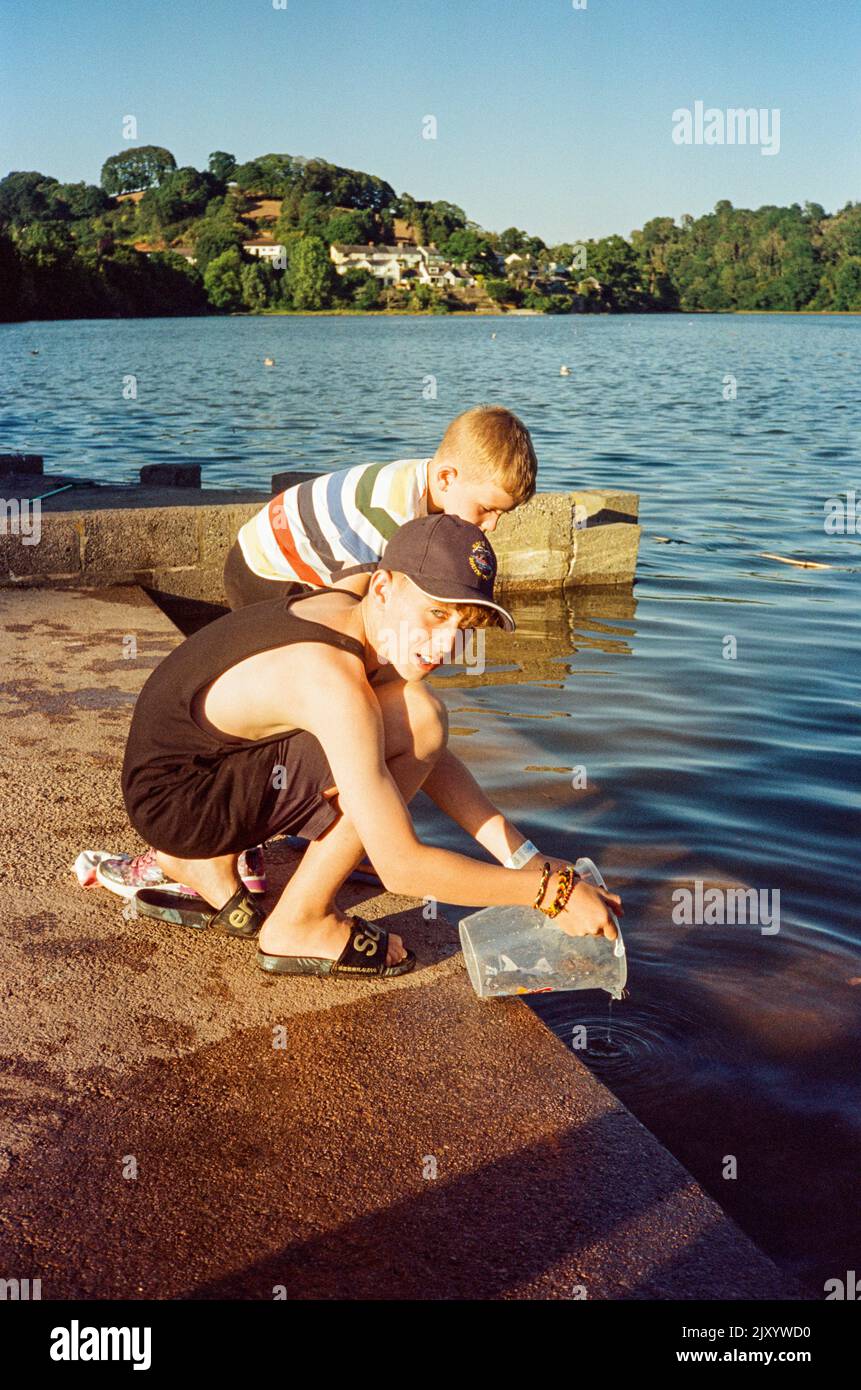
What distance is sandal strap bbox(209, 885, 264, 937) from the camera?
333 centimetres

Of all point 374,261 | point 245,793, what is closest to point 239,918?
point 245,793

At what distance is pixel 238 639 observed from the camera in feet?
9.74

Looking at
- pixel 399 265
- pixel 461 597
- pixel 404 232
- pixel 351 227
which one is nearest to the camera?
pixel 461 597

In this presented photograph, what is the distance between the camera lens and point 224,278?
110188 mm

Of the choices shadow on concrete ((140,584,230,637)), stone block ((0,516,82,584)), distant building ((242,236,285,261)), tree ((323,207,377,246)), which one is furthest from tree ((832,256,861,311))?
stone block ((0,516,82,584))

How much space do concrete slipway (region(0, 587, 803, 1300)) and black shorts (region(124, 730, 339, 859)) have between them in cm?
35

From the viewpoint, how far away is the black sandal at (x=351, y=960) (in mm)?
3127

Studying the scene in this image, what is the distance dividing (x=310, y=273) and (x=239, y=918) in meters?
120

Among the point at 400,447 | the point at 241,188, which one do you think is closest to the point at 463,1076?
the point at 400,447

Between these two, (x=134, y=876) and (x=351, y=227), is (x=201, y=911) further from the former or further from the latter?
(x=351, y=227)

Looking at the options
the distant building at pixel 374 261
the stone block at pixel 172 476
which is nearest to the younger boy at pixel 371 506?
the stone block at pixel 172 476

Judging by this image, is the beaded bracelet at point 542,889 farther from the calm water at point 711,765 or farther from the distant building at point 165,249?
the distant building at point 165,249

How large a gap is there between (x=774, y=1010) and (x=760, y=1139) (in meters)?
0.72

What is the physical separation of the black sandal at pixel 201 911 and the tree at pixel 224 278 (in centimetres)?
11349
